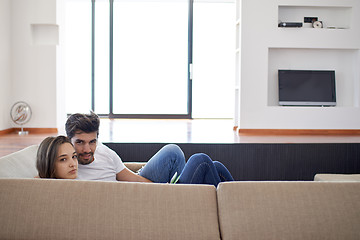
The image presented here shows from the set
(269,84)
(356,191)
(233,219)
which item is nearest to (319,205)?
(356,191)

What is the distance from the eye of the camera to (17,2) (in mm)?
6605

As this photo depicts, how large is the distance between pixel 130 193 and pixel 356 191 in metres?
0.86

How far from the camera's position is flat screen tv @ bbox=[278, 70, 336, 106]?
278 inches

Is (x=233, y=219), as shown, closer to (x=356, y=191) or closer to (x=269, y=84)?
(x=356, y=191)

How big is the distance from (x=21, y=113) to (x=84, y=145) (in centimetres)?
455

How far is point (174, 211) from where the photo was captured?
1.69 meters

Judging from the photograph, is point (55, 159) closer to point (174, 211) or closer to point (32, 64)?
point (174, 211)

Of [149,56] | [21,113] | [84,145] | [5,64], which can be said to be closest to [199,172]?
[84,145]

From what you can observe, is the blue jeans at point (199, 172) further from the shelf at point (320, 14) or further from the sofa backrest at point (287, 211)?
the shelf at point (320, 14)

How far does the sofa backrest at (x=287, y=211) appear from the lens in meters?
1.68

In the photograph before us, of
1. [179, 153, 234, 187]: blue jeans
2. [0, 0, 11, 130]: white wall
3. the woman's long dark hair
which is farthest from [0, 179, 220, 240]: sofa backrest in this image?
[0, 0, 11, 130]: white wall

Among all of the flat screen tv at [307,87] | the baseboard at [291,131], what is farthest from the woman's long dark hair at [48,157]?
the flat screen tv at [307,87]

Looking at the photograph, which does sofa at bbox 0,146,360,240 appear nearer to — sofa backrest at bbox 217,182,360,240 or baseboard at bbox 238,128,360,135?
sofa backrest at bbox 217,182,360,240

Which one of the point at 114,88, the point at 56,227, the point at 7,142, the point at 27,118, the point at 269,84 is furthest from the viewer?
the point at 114,88
